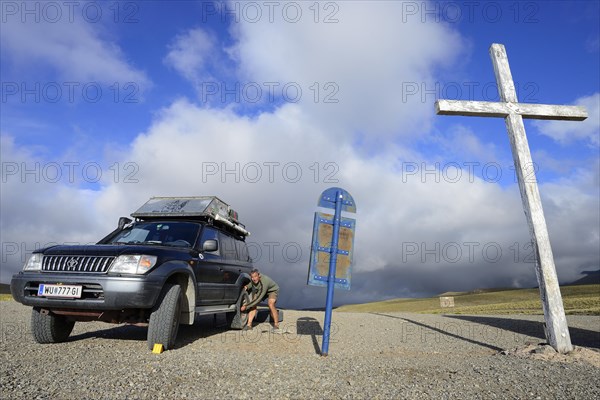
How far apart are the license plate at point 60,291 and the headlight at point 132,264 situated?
57 cm

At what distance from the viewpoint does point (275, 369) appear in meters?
4.80

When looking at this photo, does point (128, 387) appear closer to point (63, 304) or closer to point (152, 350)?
point (152, 350)

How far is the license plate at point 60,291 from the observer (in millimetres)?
5473

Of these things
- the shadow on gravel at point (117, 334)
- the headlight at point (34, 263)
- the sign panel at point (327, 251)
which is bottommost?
the shadow on gravel at point (117, 334)

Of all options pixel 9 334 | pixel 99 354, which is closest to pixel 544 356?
pixel 99 354

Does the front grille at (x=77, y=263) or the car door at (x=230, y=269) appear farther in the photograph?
the car door at (x=230, y=269)

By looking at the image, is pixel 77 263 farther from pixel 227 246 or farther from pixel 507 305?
pixel 507 305

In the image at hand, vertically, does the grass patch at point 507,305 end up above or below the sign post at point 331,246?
above

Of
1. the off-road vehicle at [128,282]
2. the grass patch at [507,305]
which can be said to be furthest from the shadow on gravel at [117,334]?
the grass patch at [507,305]

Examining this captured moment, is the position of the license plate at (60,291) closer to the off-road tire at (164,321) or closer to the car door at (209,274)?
the off-road tire at (164,321)

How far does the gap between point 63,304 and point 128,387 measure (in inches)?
97.8

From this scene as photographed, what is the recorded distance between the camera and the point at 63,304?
548 cm

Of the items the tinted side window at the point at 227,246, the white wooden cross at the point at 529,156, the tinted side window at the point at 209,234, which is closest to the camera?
the white wooden cross at the point at 529,156

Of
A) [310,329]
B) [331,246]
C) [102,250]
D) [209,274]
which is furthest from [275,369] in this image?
[310,329]
